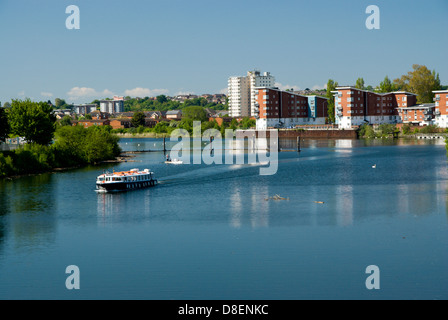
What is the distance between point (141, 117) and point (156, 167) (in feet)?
365

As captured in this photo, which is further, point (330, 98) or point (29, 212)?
point (330, 98)

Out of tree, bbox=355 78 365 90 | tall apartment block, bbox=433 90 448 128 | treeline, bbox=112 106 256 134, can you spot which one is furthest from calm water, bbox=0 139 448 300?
treeline, bbox=112 106 256 134

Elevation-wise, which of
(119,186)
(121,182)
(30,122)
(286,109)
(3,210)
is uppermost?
(286,109)

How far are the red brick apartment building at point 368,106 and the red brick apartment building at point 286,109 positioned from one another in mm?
9182

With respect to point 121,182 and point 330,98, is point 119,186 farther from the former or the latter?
point 330,98

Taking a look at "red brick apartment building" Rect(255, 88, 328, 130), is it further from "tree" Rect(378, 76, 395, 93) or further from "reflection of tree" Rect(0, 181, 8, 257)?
"reflection of tree" Rect(0, 181, 8, 257)

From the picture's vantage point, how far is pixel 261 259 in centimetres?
2378

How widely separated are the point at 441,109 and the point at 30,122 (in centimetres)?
8178

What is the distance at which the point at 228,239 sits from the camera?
2712cm

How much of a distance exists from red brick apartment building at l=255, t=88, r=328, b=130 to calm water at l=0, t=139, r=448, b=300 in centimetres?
8430

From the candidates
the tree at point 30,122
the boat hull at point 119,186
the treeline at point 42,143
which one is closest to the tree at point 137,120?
the treeline at point 42,143

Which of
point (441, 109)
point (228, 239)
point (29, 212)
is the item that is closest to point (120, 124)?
point (441, 109)
